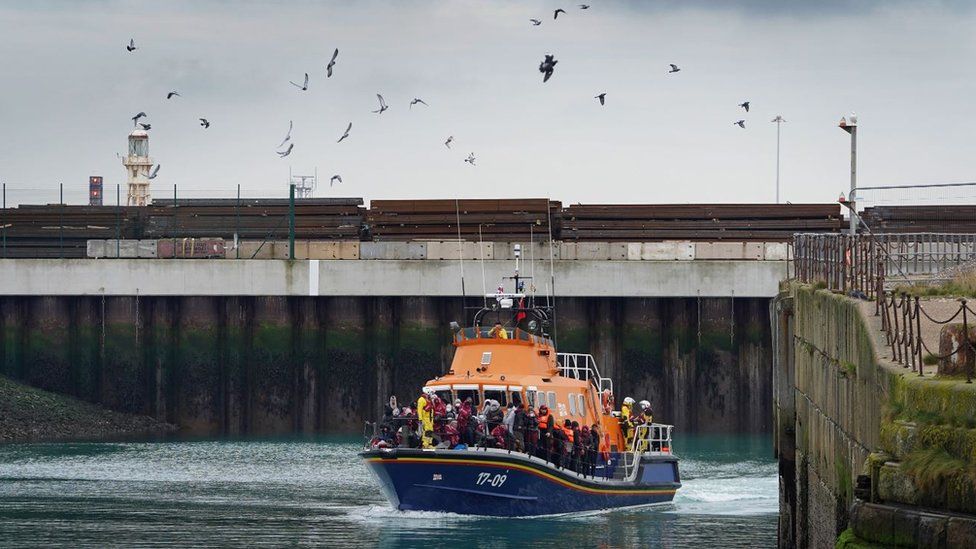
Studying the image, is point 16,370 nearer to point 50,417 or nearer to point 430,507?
point 50,417

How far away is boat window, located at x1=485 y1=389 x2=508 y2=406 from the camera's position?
108 feet

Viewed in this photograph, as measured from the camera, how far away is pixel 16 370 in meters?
52.4

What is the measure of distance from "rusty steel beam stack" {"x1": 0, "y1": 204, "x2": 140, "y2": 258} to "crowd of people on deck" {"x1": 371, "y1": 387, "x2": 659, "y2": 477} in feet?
97.5

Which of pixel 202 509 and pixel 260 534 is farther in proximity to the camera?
pixel 202 509

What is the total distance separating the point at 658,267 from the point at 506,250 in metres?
5.23

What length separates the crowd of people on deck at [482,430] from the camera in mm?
31188

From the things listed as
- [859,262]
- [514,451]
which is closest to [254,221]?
[514,451]

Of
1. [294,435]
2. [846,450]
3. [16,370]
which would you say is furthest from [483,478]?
[16,370]

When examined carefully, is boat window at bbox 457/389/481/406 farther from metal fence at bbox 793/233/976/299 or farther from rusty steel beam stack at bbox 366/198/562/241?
rusty steel beam stack at bbox 366/198/562/241

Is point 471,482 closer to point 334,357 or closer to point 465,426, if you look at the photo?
point 465,426

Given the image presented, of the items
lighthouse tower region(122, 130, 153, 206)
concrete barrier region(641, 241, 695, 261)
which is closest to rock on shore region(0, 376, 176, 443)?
concrete barrier region(641, 241, 695, 261)

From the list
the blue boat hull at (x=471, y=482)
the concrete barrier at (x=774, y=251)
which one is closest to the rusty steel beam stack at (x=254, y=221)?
the concrete barrier at (x=774, y=251)

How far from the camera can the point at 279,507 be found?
110 ft

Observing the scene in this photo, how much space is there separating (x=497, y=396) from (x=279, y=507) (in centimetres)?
471
